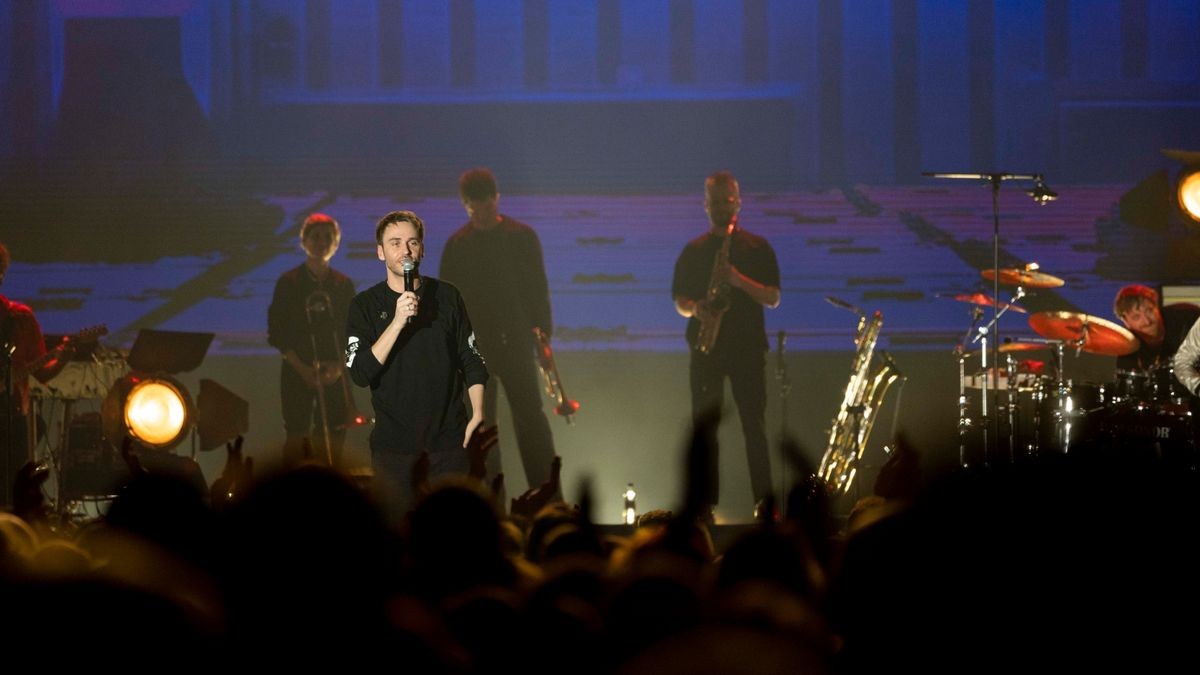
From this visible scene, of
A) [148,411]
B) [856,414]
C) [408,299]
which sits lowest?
[856,414]

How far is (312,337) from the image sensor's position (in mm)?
7754

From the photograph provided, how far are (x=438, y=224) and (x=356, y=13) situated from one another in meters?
1.53

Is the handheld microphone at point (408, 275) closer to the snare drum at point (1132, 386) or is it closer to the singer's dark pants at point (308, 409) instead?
the singer's dark pants at point (308, 409)

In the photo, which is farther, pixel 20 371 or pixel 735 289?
pixel 735 289

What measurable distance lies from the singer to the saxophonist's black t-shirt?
3464 millimetres

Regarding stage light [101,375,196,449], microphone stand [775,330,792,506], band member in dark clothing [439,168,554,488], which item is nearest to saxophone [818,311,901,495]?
microphone stand [775,330,792,506]

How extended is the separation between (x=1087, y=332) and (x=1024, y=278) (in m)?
0.49

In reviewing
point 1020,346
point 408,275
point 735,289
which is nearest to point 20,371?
Result: point 408,275

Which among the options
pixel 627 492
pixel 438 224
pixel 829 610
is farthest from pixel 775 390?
pixel 829 610

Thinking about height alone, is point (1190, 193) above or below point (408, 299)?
above

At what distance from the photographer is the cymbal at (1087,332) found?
295 inches

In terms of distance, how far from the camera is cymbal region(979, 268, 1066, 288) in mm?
7566

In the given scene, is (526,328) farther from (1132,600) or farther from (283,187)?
(1132,600)

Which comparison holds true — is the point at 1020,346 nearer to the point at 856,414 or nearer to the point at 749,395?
the point at 856,414
